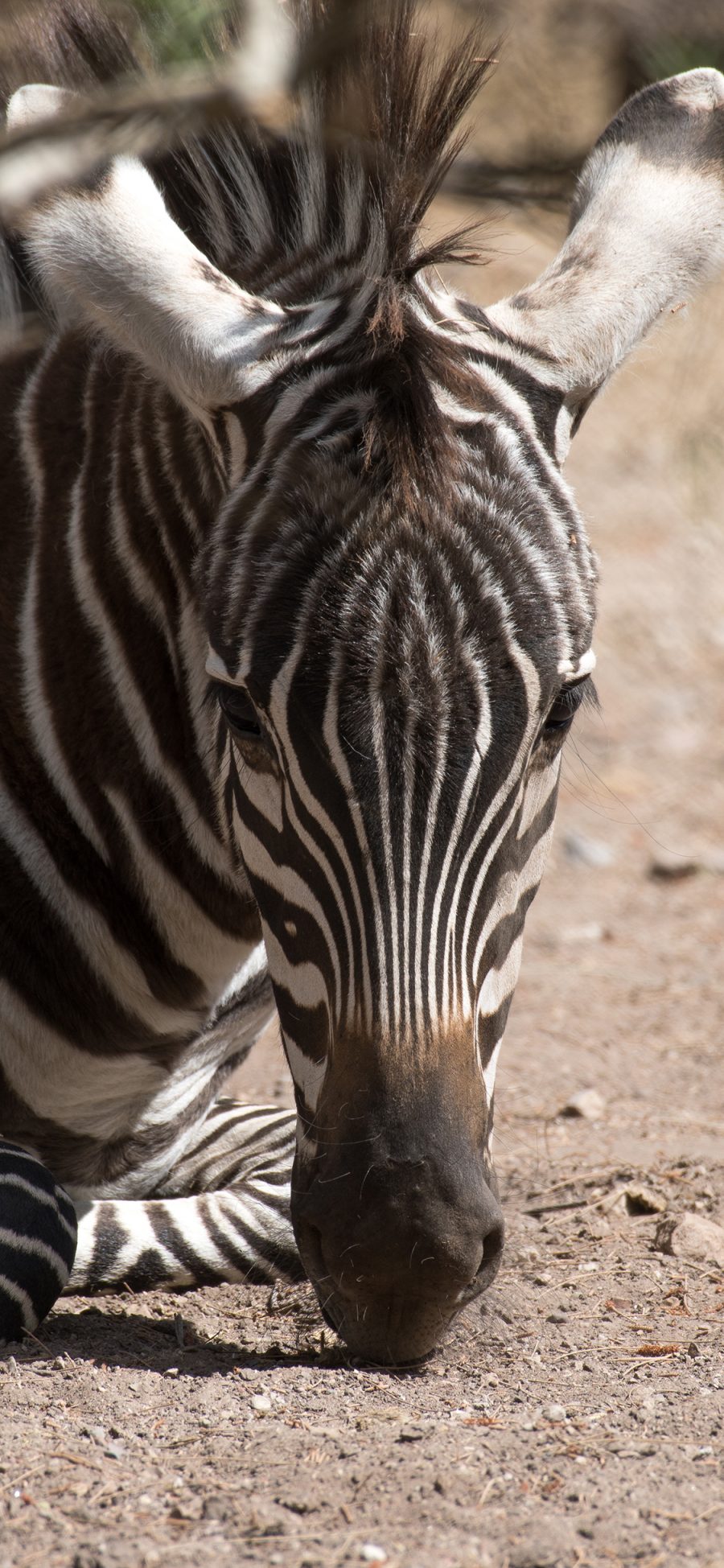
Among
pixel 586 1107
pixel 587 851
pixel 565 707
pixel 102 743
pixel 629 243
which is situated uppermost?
pixel 629 243

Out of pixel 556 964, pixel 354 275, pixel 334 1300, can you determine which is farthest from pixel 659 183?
pixel 556 964

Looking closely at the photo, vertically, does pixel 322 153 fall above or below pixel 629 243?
above

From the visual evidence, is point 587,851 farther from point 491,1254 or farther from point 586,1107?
point 491,1254

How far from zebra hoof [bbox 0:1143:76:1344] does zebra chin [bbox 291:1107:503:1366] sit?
0.85 m

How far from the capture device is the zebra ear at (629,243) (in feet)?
11.9

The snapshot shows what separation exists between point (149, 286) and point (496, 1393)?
2705mm

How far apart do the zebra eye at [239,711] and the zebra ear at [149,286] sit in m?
0.70

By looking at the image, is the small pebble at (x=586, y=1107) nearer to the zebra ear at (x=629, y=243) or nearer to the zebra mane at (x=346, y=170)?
the zebra ear at (x=629, y=243)

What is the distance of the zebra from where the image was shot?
3.12m

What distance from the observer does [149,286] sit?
11.7 ft

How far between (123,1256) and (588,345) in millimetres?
2906

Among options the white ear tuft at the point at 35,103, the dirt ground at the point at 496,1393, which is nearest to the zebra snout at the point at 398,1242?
the dirt ground at the point at 496,1393

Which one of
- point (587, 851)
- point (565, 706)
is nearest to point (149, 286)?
point (565, 706)

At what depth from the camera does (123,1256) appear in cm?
449
